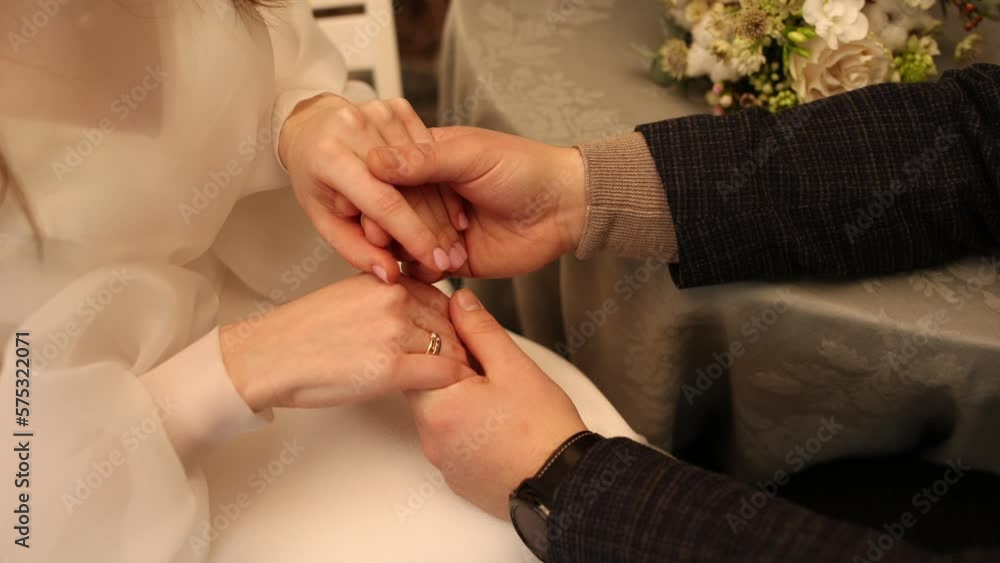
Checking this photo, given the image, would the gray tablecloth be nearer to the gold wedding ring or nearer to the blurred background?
the gold wedding ring

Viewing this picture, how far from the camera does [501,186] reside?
2.56 feet

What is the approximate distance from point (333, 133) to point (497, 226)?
0.72 feet

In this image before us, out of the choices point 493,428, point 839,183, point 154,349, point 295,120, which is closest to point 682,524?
point 493,428

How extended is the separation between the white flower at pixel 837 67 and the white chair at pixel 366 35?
0.98 meters

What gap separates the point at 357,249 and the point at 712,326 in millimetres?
420

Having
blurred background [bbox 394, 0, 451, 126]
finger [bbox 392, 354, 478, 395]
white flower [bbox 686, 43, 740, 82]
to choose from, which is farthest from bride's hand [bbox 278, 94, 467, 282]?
blurred background [bbox 394, 0, 451, 126]

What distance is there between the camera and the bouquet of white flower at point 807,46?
823 mm

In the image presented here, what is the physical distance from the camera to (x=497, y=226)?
0.85 meters

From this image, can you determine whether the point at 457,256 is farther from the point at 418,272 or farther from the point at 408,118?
the point at 408,118

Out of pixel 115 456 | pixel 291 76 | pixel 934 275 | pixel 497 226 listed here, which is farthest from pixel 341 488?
pixel 934 275

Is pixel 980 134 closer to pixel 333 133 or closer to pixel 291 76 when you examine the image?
pixel 333 133

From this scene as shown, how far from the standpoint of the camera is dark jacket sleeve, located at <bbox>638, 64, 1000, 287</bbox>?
727 mm

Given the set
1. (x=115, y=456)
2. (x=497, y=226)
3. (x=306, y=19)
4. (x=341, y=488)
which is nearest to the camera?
(x=115, y=456)

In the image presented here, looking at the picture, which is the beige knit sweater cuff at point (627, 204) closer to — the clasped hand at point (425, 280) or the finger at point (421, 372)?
the clasped hand at point (425, 280)
